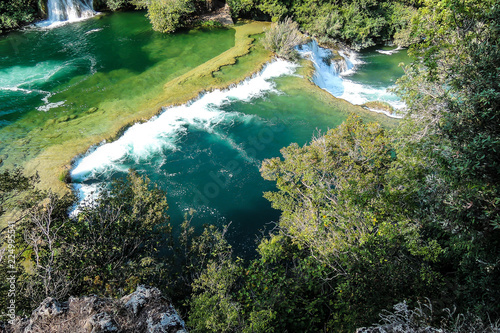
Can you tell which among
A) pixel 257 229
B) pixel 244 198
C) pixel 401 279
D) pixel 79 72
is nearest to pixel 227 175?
pixel 244 198

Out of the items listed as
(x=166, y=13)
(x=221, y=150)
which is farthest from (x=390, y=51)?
(x=221, y=150)

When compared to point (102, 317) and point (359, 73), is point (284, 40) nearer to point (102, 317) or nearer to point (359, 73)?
point (359, 73)

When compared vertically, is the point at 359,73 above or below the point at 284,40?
below

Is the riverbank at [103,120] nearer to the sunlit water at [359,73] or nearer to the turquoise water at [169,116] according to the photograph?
the turquoise water at [169,116]

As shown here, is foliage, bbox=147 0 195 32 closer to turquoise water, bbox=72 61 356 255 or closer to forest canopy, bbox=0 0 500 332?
turquoise water, bbox=72 61 356 255

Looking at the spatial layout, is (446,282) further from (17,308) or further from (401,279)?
(17,308)

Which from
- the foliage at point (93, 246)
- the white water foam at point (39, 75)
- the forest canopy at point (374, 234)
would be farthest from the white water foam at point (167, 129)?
the white water foam at point (39, 75)
